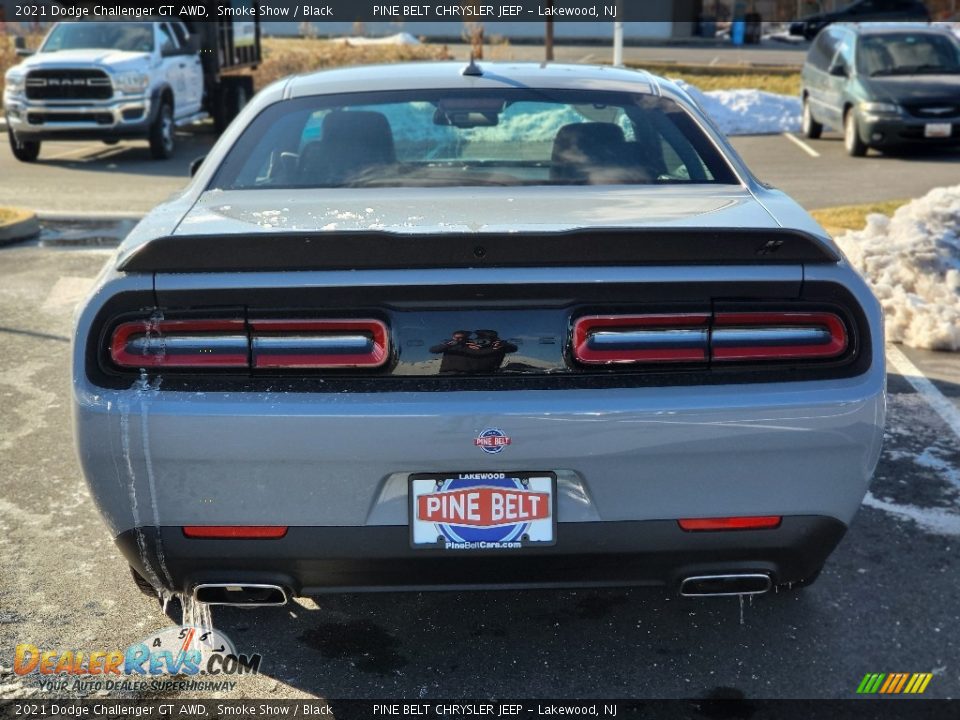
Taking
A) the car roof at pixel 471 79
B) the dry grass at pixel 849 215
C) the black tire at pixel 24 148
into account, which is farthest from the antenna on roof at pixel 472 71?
the black tire at pixel 24 148

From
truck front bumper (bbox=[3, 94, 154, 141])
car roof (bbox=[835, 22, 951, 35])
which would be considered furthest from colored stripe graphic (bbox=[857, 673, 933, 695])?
car roof (bbox=[835, 22, 951, 35])

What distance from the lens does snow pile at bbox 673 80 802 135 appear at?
19.5 metres

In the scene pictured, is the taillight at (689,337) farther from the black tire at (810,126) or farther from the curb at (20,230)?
the black tire at (810,126)

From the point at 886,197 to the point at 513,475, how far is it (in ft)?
34.8

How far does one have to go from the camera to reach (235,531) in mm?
3064

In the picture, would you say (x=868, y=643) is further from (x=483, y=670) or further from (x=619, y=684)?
(x=483, y=670)

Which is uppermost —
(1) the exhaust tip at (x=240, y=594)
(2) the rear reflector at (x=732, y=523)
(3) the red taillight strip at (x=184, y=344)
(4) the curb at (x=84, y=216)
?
(3) the red taillight strip at (x=184, y=344)

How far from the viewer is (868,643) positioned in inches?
141

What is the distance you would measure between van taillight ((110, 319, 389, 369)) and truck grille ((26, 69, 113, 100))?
45.2 feet

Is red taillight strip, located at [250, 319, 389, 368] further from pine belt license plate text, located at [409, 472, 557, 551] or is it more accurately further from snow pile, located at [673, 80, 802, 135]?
snow pile, located at [673, 80, 802, 135]

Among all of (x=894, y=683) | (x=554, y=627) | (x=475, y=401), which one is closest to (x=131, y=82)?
(x=554, y=627)

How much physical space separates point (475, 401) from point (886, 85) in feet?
46.1

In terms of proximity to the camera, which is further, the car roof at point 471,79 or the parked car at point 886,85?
the parked car at point 886,85

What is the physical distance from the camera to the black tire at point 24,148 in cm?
1617
